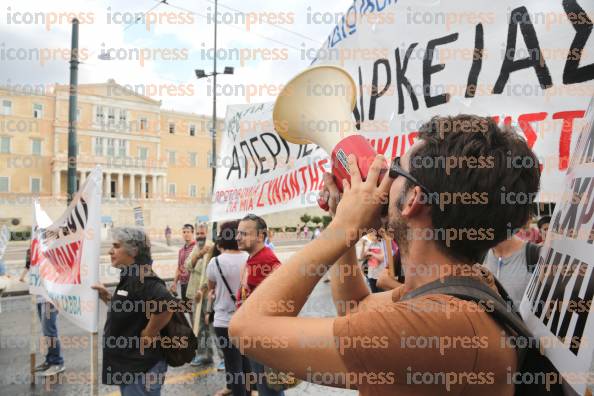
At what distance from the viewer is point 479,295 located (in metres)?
0.98

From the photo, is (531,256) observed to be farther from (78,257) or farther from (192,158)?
(192,158)

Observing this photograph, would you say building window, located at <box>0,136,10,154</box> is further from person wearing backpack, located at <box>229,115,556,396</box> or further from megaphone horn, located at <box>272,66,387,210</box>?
person wearing backpack, located at <box>229,115,556,396</box>

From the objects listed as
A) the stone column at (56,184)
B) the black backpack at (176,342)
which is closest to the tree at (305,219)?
the stone column at (56,184)

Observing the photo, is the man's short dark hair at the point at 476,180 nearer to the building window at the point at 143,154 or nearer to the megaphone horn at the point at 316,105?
the megaphone horn at the point at 316,105

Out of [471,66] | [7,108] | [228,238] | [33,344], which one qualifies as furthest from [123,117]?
[471,66]

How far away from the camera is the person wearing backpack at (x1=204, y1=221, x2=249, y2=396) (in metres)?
4.03

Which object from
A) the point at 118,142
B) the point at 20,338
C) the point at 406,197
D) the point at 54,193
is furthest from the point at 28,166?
the point at 406,197

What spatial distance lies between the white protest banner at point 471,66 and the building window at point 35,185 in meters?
60.4

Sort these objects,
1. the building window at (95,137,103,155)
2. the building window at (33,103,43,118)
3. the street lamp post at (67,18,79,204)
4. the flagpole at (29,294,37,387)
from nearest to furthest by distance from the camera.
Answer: the flagpole at (29,294,37,387)
the street lamp post at (67,18,79,204)
the building window at (33,103,43,118)
the building window at (95,137,103,155)

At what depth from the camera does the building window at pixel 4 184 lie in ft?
169

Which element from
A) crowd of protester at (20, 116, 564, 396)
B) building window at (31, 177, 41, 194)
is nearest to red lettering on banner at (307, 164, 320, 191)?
crowd of protester at (20, 116, 564, 396)

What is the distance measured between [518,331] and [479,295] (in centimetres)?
Answer: 11

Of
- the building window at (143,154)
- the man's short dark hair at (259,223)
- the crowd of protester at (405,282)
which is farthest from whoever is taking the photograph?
the building window at (143,154)

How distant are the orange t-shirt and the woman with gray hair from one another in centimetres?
239
